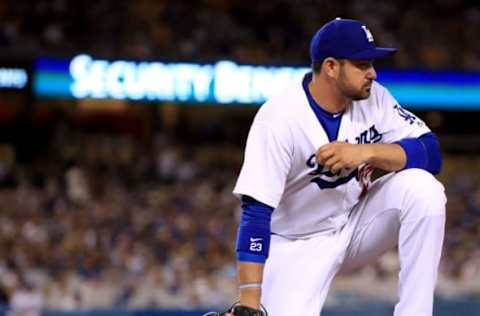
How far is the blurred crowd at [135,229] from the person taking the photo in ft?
27.0

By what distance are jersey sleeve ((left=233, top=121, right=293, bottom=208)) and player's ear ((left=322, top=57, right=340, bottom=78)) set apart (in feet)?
0.77

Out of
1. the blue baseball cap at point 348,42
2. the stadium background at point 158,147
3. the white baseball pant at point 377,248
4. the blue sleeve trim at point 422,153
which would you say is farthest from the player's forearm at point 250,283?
the stadium background at point 158,147

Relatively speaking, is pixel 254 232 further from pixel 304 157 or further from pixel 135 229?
pixel 135 229

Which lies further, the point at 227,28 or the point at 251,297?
the point at 227,28

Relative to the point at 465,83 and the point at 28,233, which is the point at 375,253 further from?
the point at 465,83

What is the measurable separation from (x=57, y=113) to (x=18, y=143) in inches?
19.8

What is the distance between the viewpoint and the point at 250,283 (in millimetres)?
3268

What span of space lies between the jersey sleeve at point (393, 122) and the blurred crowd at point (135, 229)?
4213mm

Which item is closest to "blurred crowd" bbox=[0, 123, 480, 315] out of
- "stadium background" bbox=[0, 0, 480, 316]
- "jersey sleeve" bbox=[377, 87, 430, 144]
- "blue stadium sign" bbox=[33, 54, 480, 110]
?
"stadium background" bbox=[0, 0, 480, 316]

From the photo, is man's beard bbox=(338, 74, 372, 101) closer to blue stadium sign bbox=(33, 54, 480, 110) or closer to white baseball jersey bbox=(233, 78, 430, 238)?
white baseball jersey bbox=(233, 78, 430, 238)

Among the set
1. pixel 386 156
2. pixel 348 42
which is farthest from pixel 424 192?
pixel 348 42

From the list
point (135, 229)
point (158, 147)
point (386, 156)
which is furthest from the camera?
point (158, 147)

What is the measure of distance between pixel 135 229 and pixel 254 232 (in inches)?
238

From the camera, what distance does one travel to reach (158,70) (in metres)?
10.5
